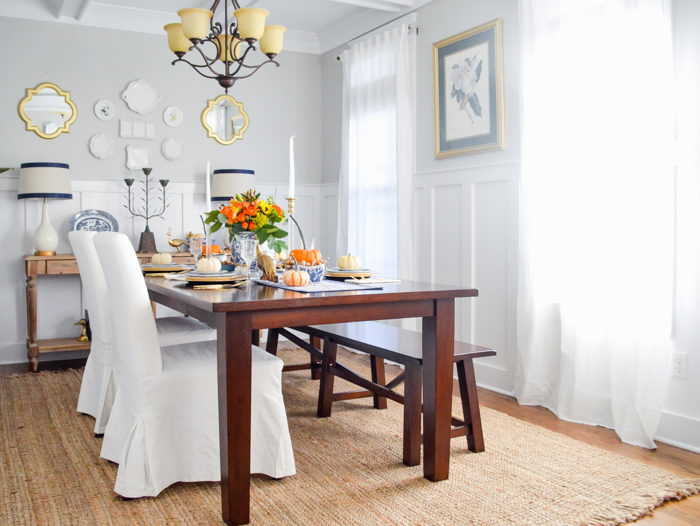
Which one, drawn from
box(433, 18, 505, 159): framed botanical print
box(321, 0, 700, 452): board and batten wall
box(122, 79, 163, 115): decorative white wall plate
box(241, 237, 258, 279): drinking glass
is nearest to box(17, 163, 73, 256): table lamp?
box(122, 79, 163, 115): decorative white wall plate

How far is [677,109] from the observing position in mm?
2701

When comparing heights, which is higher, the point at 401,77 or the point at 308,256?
the point at 401,77

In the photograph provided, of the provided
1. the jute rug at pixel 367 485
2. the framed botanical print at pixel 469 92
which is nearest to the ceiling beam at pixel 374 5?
the framed botanical print at pixel 469 92

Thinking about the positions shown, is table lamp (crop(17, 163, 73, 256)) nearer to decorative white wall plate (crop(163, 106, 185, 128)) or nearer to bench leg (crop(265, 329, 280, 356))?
decorative white wall plate (crop(163, 106, 185, 128))

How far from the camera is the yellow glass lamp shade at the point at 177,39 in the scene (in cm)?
279

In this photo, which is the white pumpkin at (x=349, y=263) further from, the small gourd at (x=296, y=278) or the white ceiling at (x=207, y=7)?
the white ceiling at (x=207, y=7)

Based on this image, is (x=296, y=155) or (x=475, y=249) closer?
(x=475, y=249)

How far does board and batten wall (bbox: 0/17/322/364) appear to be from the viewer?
14.5 feet

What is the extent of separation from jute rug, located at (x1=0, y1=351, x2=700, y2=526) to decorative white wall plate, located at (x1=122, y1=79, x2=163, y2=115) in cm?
268

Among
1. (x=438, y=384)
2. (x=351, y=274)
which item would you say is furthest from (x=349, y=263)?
(x=438, y=384)

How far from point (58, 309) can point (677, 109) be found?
13.8 ft

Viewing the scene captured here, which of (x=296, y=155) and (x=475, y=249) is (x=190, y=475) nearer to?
(x=475, y=249)

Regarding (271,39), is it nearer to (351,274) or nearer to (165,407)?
(351,274)

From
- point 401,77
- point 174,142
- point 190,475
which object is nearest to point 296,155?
point 174,142
